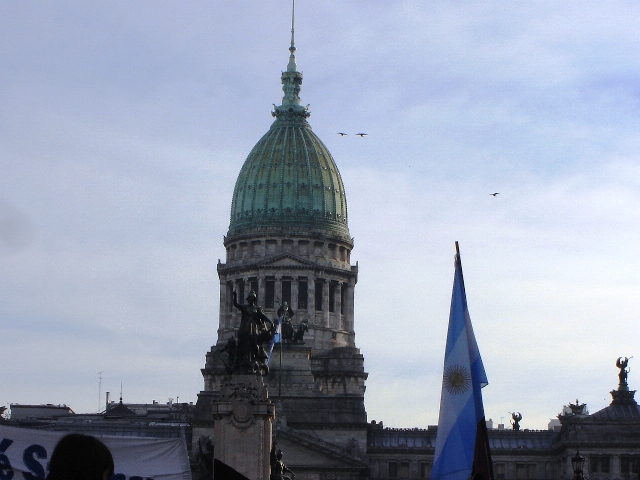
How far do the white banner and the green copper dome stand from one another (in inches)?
5434

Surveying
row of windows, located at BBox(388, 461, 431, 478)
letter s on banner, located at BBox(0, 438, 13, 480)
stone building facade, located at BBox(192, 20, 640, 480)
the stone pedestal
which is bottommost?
letter s on banner, located at BBox(0, 438, 13, 480)

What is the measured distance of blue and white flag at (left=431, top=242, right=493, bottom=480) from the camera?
24.9 meters

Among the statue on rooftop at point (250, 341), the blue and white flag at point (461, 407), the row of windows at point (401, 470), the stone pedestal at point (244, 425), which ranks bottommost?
the blue and white flag at point (461, 407)

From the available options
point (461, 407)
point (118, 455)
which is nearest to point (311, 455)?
point (461, 407)

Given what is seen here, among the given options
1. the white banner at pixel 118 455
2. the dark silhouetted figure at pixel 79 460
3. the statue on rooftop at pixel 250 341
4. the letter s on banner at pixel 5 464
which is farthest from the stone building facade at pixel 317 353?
the dark silhouetted figure at pixel 79 460

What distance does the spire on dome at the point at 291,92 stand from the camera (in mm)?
163500

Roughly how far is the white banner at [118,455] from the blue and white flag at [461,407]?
241 inches

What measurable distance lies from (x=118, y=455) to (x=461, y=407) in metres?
7.25

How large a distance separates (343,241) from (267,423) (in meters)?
103

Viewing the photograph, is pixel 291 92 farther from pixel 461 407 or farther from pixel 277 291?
pixel 461 407

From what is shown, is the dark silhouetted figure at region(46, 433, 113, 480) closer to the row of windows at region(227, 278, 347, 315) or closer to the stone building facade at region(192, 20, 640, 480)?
the stone building facade at region(192, 20, 640, 480)

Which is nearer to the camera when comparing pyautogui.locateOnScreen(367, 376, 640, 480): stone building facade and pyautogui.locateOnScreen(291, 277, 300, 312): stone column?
pyautogui.locateOnScreen(367, 376, 640, 480): stone building facade

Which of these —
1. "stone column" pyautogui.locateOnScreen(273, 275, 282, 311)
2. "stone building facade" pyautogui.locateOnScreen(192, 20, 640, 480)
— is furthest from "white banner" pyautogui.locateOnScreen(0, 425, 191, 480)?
"stone column" pyautogui.locateOnScreen(273, 275, 282, 311)

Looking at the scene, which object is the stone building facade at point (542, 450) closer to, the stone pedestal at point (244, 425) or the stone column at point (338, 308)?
the stone column at point (338, 308)
